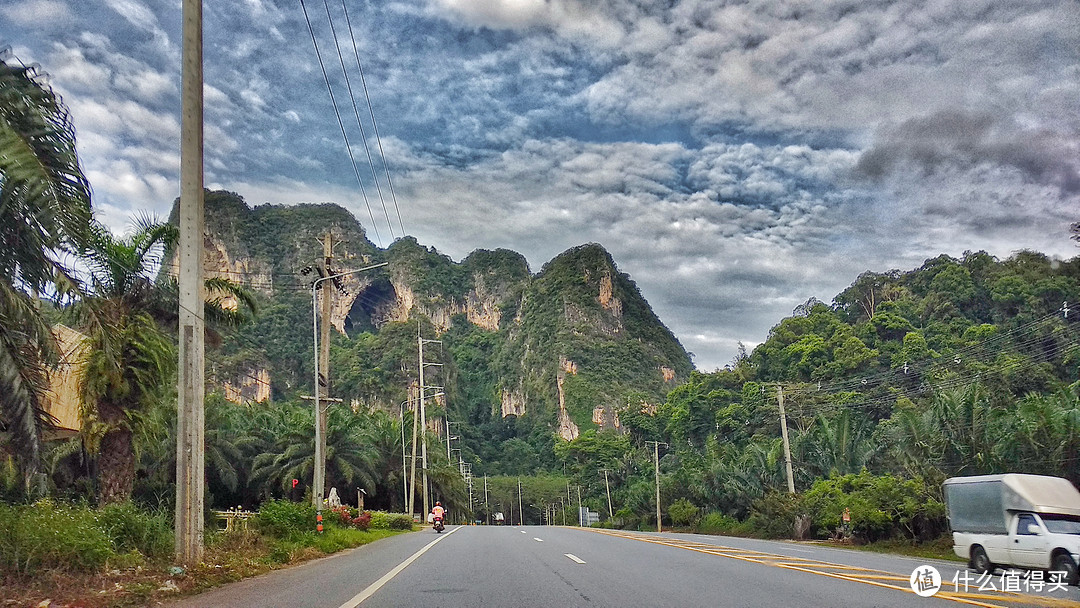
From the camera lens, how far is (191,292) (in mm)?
10422

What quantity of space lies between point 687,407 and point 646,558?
199ft

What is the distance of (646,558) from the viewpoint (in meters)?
12.9

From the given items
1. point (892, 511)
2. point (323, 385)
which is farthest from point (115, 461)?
point (892, 511)

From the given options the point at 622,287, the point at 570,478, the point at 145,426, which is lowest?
the point at 570,478

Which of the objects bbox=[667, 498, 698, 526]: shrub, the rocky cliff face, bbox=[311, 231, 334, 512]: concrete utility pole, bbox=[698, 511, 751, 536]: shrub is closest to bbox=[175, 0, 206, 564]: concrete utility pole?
bbox=[311, 231, 334, 512]: concrete utility pole

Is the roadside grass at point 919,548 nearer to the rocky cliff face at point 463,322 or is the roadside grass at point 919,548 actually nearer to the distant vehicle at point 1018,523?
the distant vehicle at point 1018,523

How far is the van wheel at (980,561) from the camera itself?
1228 cm

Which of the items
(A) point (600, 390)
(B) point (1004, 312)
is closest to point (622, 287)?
(A) point (600, 390)

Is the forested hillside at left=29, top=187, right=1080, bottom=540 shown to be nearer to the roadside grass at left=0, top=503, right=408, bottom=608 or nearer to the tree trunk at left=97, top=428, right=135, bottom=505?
the tree trunk at left=97, top=428, right=135, bottom=505

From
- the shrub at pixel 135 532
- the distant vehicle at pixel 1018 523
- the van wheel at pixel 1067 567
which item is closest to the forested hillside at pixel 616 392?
the shrub at pixel 135 532

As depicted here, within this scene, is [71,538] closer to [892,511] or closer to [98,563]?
[98,563]

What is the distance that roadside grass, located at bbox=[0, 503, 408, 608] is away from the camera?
24.3ft

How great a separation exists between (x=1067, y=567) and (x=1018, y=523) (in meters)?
1.17

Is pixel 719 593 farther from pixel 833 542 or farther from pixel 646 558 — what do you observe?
pixel 833 542
